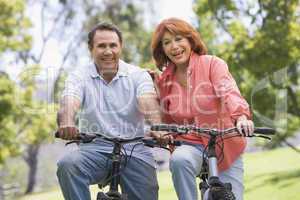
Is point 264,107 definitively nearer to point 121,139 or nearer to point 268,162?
point 268,162

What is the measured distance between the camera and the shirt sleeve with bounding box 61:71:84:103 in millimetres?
3926

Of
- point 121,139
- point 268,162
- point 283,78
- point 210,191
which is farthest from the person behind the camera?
point 268,162

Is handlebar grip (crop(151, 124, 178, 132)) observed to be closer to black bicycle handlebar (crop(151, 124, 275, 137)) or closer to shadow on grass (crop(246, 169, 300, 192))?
black bicycle handlebar (crop(151, 124, 275, 137))

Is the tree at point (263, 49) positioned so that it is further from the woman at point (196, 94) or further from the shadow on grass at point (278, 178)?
A: the woman at point (196, 94)

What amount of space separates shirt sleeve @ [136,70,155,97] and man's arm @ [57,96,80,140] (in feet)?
1.40

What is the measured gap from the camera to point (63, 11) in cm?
2812

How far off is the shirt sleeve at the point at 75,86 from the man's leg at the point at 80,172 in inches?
15.2

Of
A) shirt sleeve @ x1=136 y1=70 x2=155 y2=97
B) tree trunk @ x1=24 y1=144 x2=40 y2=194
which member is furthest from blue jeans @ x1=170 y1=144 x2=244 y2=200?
tree trunk @ x1=24 y1=144 x2=40 y2=194

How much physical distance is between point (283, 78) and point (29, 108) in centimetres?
900

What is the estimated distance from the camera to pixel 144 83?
404 centimetres

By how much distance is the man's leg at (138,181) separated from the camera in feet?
12.7

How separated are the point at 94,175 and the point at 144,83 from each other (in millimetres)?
726

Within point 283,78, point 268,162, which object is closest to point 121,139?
point 283,78

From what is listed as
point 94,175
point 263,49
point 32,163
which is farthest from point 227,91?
point 32,163
